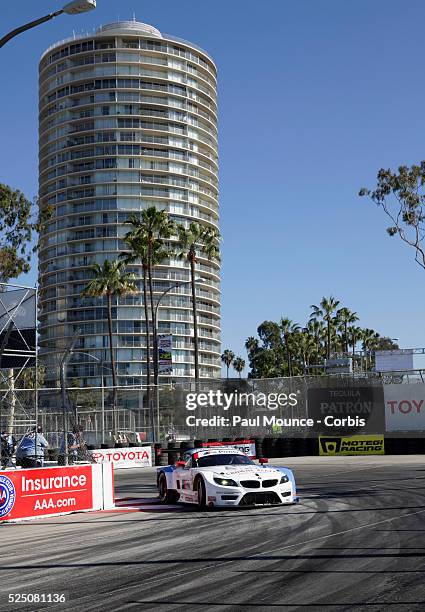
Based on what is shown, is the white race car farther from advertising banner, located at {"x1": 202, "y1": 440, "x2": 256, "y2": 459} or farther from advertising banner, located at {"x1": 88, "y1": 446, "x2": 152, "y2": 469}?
advertising banner, located at {"x1": 202, "y1": 440, "x2": 256, "y2": 459}

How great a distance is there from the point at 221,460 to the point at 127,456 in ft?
61.1

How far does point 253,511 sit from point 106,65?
111789 millimetres

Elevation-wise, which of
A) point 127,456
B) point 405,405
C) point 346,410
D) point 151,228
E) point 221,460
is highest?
point 151,228

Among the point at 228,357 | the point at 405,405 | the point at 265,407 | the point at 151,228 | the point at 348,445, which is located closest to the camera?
the point at 348,445

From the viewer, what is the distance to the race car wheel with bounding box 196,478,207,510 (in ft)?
55.1

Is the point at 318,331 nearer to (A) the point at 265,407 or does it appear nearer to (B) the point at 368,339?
(B) the point at 368,339

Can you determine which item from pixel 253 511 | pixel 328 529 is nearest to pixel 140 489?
pixel 253 511

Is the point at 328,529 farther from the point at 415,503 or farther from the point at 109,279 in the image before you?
the point at 109,279

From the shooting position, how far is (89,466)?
59.2 feet

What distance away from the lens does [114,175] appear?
11931 centimetres

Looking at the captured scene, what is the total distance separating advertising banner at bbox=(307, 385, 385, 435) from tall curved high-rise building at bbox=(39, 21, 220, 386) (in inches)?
2951

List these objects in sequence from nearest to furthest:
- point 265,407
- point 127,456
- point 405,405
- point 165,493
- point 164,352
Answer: point 165,493
point 127,456
point 265,407
point 405,405
point 164,352

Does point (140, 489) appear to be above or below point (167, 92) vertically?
below

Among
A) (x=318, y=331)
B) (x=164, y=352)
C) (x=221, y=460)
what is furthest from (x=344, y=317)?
(x=221, y=460)
